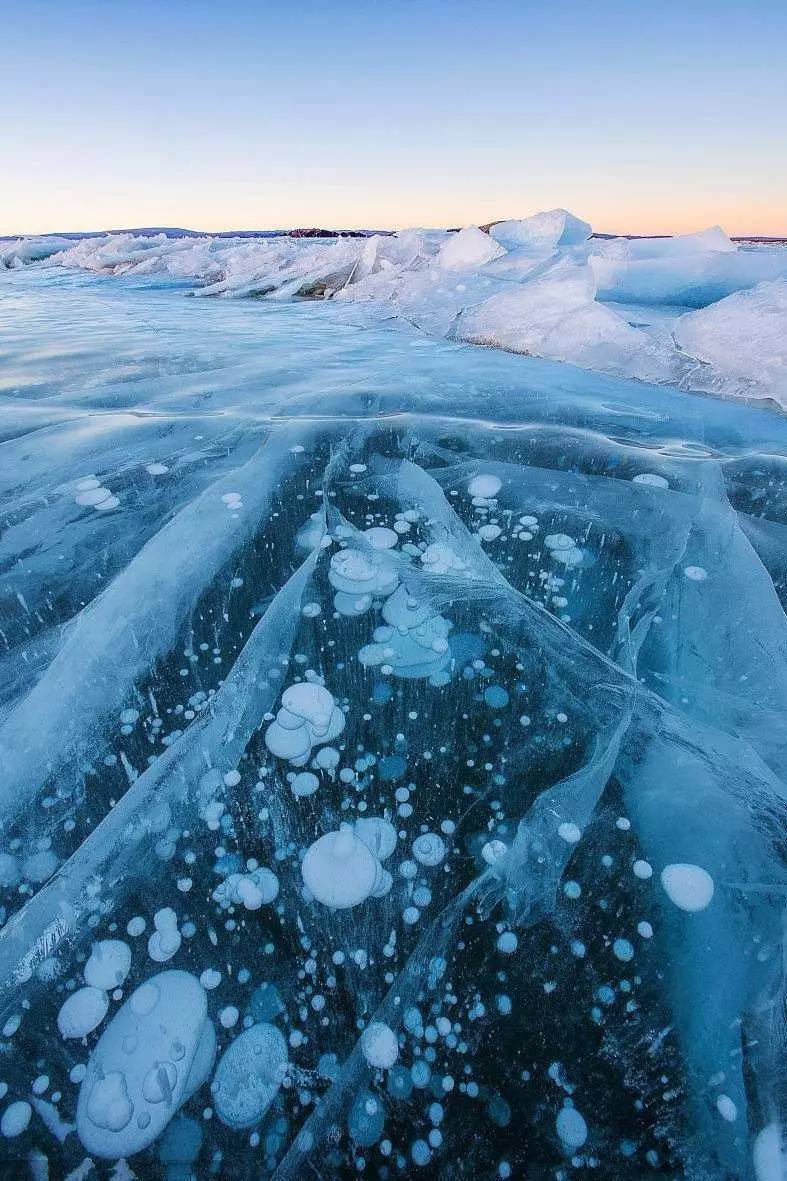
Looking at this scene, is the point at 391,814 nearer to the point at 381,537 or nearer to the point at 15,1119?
the point at 15,1119

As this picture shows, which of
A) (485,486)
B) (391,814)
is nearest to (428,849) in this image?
(391,814)

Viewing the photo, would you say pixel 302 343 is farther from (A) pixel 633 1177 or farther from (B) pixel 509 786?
(A) pixel 633 1177

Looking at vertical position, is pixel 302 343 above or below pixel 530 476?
above

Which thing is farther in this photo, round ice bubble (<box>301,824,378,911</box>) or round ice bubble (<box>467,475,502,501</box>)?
round ice bubble (<box>467,475,502,501</box>)

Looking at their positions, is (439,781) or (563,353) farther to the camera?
(563,353)

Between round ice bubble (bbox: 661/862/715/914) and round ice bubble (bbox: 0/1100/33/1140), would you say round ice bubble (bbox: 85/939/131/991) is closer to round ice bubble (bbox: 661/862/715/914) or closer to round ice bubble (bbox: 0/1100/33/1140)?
round ice bubble (bbox: 0/1100/33/1140)

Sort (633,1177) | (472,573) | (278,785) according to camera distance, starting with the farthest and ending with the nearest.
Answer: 1. (472,573)
2. (278,785)
3. (633,1177)

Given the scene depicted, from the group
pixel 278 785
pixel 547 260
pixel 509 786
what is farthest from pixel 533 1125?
pixel 547 260

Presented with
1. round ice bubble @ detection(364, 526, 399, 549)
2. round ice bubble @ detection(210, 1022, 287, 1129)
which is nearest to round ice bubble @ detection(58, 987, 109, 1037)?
round ice bubble @ detection(210, 1022, 287, 1129)
